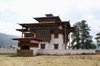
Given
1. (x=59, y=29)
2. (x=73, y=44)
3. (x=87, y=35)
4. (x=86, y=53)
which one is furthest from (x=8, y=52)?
(x=87, y=35)

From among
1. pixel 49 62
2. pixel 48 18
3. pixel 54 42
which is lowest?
pixel 49 62

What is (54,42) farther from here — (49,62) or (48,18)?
(49,62)

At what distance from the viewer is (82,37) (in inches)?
1761

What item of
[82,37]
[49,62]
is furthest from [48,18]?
[49,62]

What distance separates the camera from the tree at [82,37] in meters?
43.6

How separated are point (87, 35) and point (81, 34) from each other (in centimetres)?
227

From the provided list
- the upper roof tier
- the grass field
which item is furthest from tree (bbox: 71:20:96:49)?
the grass field

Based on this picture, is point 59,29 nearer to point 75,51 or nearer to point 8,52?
point 75,51

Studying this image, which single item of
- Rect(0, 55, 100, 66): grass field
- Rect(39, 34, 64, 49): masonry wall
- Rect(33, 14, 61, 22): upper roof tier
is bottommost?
Rect(0, 55, 100, 66): grass field

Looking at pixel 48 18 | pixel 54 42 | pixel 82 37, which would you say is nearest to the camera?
pixel 54 42

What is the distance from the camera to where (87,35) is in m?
44.5

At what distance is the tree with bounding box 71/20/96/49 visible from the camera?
1717 inches

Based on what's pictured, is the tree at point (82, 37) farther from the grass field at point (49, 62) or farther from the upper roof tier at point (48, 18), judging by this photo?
the grass field at point (49, 62)

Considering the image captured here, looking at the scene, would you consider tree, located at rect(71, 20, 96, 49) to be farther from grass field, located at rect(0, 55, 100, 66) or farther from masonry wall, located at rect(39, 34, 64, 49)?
grass field, located at rect(0, 55, 100, 66)
